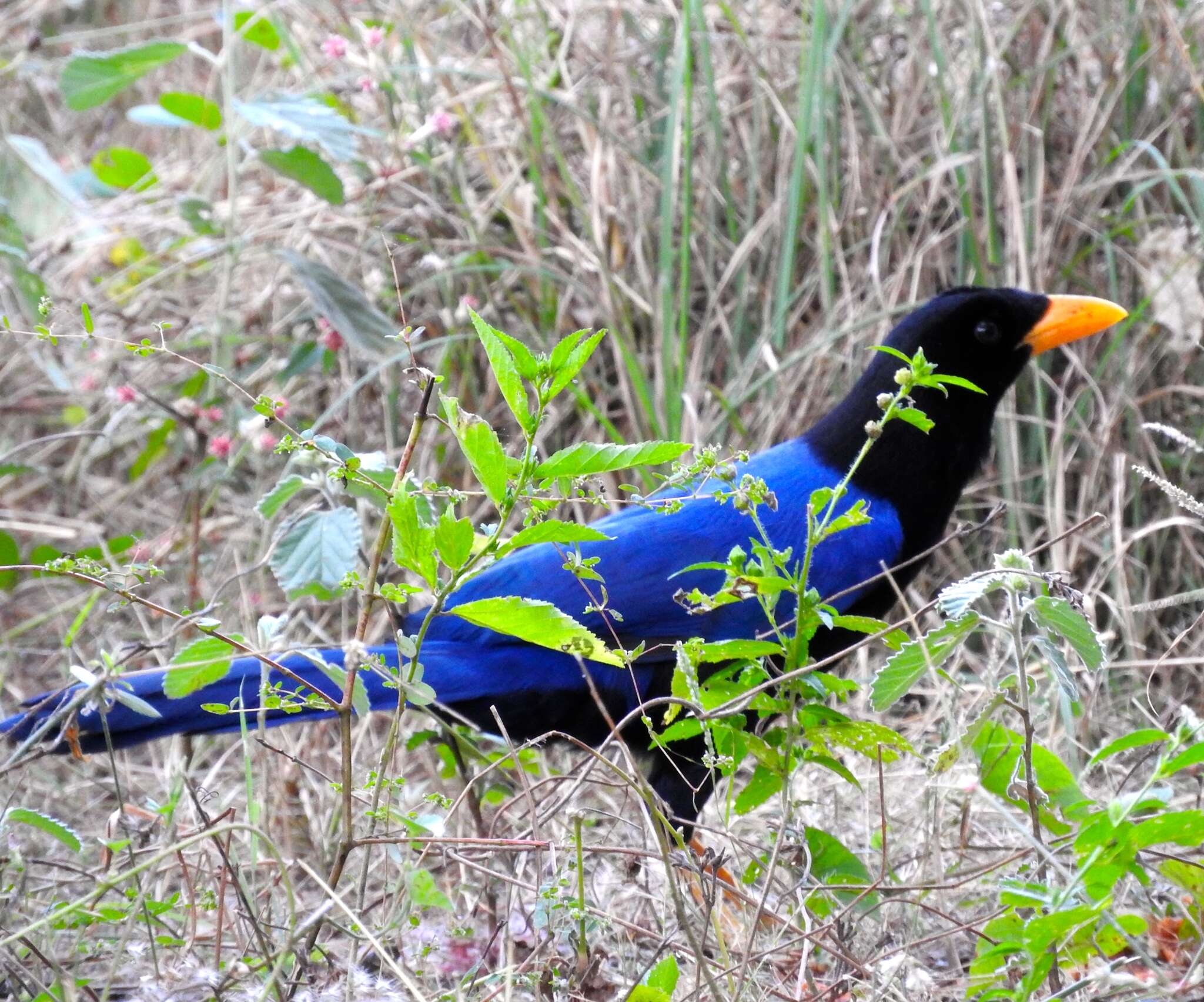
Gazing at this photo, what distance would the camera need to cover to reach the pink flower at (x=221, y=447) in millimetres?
3844

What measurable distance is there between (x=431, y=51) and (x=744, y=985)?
3785 millimetres

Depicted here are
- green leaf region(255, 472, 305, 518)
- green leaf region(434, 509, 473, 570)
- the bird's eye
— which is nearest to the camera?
green leaf region(434, 509, 473, 570)

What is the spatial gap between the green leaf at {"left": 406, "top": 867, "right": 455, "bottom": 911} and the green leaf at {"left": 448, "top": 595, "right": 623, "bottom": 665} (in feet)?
1.02

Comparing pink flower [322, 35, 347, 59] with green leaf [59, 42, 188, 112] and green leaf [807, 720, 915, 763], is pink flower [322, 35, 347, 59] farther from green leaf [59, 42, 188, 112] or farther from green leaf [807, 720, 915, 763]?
green leaf [807, 720, 915, 763]

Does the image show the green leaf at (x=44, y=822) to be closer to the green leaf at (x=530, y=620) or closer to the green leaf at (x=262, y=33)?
the green leaf at (x=530, y=620)

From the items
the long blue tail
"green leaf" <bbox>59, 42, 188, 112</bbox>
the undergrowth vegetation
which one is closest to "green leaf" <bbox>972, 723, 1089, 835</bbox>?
the undergrowth vegetation

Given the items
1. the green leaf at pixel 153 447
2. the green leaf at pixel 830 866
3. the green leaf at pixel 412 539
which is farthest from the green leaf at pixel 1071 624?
the green leaf at pixel 153 447

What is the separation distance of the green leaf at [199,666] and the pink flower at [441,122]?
8.70 ft

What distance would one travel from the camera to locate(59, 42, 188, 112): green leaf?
3.57 metres

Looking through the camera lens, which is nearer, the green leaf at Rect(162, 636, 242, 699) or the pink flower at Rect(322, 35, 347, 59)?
the green leaf at Rect(162, 636, 242, 699)

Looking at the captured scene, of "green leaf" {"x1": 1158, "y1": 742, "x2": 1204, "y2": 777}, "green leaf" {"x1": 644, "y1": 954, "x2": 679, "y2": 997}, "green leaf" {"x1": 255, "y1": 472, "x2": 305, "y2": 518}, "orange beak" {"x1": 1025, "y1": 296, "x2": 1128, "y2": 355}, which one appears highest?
"green leaf" {"x1": 255, "y1": 472, "x2": 305, "y2": 518}

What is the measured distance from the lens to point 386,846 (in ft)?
6.76

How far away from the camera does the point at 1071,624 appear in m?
1.82

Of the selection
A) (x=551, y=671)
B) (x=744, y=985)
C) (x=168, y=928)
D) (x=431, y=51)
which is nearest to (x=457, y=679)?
(x=551, y=671)
